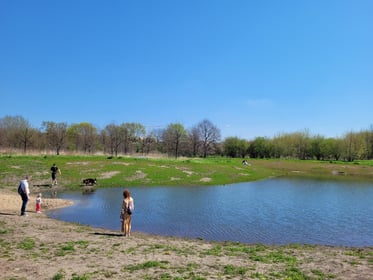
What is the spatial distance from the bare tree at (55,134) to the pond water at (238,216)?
62.7m

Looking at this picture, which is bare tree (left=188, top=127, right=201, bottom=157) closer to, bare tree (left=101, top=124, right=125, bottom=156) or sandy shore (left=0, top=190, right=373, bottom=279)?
bare tree (left=101, top=124, right=125, bottom=156)

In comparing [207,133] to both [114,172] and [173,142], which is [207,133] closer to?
[173,142]

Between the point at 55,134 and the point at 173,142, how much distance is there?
140 feet

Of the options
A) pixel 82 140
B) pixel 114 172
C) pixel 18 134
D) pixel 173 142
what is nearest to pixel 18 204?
pixel 114 172

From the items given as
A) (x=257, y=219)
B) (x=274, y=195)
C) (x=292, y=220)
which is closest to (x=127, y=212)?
(x=257, y=219)

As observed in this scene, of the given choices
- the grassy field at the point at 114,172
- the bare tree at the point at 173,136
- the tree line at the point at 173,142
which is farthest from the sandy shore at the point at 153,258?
the bare tree at the point at 173,136

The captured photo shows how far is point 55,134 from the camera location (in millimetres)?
93312

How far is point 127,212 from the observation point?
57.0 ft

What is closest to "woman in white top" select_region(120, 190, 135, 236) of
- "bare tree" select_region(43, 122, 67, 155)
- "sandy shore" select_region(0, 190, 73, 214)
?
"sandy shore" select_region(0, 190, 73, 214)

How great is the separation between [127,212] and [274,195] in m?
25.4

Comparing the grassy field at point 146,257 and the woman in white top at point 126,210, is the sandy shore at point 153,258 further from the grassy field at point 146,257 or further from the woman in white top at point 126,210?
the woman in white top at point 126,210

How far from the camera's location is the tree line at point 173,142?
296 feet

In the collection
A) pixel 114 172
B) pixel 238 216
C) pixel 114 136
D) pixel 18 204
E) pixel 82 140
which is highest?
pixel 114 136

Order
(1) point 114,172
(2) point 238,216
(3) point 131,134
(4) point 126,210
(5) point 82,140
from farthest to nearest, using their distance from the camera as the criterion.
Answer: (3) point 131,134
(5) point 82,140
(1) point 114,172
(2) point 238,216
(4) point 126,210
